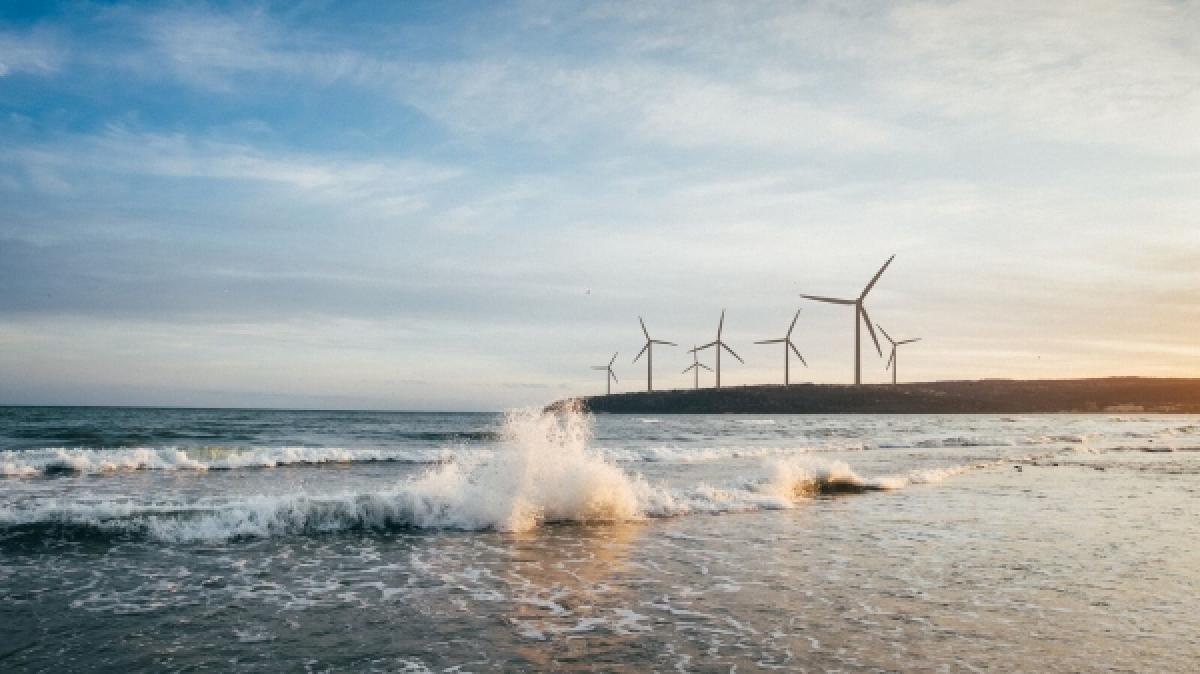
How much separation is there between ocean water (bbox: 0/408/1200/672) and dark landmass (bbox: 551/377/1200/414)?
105013mm

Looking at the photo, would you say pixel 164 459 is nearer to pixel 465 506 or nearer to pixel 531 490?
pixel 465 506

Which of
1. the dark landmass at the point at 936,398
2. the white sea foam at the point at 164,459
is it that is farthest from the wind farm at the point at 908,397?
the white sea foam at the point at 164,459

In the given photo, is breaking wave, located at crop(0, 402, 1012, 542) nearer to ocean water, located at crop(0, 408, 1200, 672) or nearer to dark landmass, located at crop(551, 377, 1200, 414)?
ocean water, located at crop(0, 408, 1200, 672)

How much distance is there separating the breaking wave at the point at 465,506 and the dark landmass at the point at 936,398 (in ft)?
353

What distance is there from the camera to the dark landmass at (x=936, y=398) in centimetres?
12338

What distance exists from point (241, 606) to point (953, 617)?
7922 millimetres

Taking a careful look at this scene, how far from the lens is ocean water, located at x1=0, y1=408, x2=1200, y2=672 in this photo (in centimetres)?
716

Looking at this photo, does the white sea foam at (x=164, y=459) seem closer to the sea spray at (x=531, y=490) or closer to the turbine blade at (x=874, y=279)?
the sea spray at (x=531, y=490)

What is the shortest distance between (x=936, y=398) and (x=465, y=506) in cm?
12833

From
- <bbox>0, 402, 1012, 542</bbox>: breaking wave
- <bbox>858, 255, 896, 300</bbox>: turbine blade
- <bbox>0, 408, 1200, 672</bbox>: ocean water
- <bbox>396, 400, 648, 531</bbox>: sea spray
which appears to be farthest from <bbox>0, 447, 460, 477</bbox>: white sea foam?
<bbox>858, 255, 896, 300</bbox>: turbine blade

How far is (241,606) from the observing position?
8.76 m

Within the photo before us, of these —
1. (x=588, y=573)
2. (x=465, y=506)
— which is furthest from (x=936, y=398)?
(x=588, y=573)

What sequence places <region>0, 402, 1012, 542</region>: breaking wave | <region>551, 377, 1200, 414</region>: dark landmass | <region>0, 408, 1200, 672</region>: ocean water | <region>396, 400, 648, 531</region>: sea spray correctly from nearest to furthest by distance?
<region>0, 408, 1200, 672</region>: ocean water, <region>0, 402, 1012, 542</region>: breaking wave, <region>396, 400, 648, 531</region>: sea spray, <region>551, 377, 1200, 414</region>: dark landmass

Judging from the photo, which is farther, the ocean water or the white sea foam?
the white sea foam
